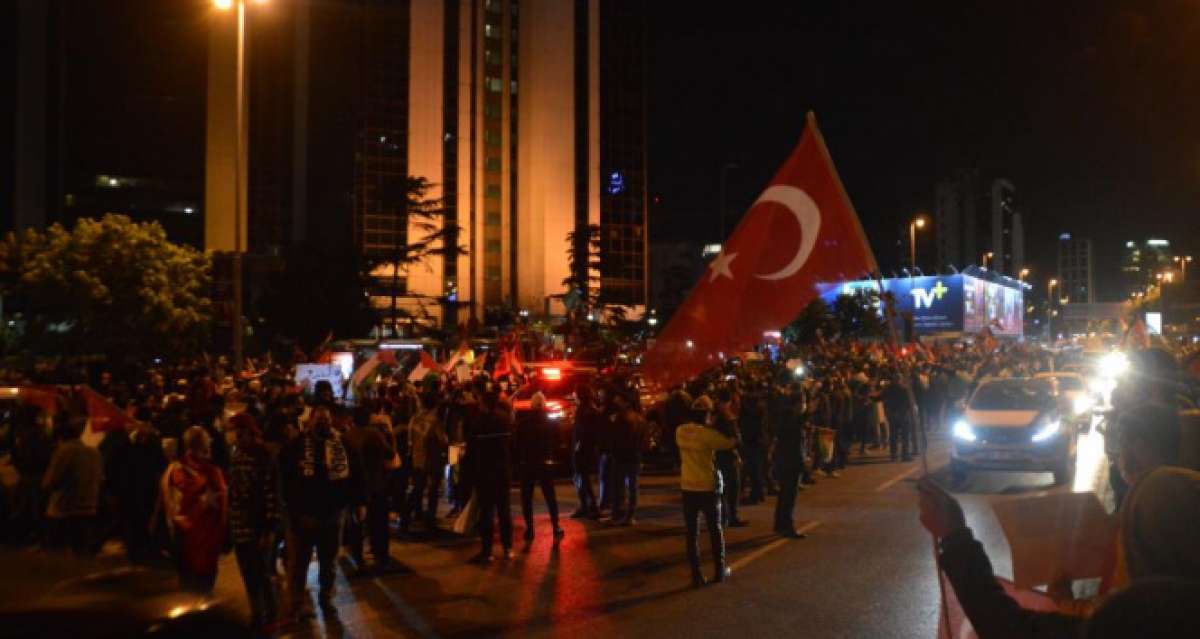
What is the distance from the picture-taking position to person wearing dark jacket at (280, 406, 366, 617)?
826 cm

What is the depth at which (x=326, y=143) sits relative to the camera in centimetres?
7238

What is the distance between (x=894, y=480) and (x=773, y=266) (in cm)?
958

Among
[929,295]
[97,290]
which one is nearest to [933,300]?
[929,295]

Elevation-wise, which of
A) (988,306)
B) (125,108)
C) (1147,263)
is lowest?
(988,306)

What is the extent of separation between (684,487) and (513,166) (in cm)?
6815

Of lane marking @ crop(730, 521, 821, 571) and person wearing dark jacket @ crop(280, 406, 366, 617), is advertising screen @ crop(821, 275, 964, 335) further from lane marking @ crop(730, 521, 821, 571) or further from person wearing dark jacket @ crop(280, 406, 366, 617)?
person wearing dark jacket @ crop(280, 406, 366, 617)

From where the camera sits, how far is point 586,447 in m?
13.4

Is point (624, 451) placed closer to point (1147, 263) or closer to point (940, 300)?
point (940, 300)

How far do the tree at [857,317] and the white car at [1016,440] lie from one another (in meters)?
32.3

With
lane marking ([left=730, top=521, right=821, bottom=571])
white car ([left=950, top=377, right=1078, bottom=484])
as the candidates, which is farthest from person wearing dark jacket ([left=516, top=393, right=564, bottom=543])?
white car ([left=950, top=377, right=1078, bottom=484])

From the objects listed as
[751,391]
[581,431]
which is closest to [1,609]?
[581,431]

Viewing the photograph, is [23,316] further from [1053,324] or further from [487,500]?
[1053,324]

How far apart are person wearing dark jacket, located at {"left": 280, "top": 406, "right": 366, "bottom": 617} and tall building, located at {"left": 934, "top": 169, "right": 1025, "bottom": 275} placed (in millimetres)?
142525

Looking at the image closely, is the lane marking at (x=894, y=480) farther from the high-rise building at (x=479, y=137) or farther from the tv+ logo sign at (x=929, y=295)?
the high-rise building at (x=479, y=137)
